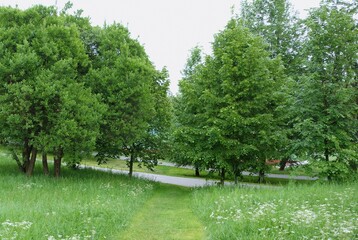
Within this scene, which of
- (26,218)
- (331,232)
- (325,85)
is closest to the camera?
(331,232)

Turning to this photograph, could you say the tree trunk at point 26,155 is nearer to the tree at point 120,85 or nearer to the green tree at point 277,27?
the tree at point 120,85

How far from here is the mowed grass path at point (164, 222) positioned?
341 inches

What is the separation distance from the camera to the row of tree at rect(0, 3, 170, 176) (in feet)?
45.5

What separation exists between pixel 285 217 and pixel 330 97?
28.3 ft

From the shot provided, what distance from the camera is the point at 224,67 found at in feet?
53.1

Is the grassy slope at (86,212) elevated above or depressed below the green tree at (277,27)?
below

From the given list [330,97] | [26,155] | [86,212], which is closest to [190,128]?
[330,97]

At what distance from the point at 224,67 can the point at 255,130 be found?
344cm

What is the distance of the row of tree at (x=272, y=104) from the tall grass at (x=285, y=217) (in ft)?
13.1

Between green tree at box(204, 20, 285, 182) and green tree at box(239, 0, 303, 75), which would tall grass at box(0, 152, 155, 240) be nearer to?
green tree at box(204, 20, 285, 182)

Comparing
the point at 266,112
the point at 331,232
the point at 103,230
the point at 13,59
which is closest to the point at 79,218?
the point at 103,230

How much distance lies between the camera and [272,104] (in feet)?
57.9

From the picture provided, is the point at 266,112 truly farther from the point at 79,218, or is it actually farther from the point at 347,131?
the point at 79,218

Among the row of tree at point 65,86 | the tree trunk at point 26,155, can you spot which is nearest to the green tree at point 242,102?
the row of tree at point 65,86
